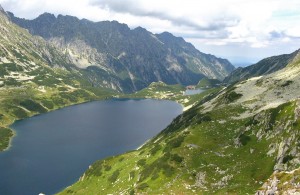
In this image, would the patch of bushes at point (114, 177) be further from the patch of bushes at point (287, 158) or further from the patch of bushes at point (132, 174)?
the patch of bushes at point (287, 158)

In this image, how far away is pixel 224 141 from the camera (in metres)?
101

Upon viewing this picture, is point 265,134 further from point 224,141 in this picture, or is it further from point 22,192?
point 22,192

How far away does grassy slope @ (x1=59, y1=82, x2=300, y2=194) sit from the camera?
78.2m

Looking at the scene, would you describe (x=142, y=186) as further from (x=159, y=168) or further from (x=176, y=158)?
(x=176, y=158)

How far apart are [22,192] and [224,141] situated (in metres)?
105

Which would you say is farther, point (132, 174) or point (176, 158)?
point (132, 174)

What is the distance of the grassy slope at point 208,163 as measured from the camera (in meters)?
78.2

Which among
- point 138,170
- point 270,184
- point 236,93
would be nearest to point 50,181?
point 138,170

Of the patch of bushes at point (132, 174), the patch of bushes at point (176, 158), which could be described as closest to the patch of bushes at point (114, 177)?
the patch of bushes at point (132, 174)

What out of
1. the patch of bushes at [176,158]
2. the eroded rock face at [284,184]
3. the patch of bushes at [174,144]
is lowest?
the patch of bushes at [176,158]

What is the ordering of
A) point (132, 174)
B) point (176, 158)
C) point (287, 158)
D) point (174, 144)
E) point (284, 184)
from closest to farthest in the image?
point (284, 184), point (287, 158), point (176, 158), point (174, 144), point (132, 174)

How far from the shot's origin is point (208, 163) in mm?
88500

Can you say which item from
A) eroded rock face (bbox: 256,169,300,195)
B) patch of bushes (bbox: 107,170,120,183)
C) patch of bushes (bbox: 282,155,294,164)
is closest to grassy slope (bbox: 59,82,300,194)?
patch of bushes (bbox: 107,170,120,183)

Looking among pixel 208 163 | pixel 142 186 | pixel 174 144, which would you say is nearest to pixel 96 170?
pixel 174 144
